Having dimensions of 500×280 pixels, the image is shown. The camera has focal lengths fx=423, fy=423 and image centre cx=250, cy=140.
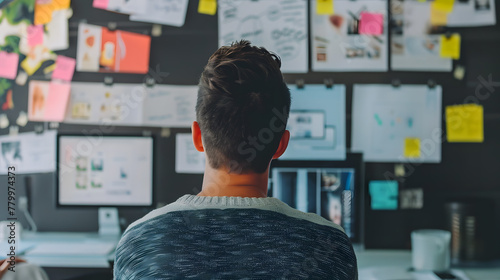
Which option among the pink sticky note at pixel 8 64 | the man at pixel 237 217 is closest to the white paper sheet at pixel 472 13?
the man at pixel 237 217

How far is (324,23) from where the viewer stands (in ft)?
6.34

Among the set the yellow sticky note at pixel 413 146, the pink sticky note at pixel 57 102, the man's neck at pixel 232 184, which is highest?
the pink sticky note at pixel 57 102

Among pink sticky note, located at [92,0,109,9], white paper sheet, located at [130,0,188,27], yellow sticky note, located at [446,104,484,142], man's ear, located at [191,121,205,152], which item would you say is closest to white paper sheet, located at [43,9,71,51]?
pink sticky note, located at [92,0,109,9]

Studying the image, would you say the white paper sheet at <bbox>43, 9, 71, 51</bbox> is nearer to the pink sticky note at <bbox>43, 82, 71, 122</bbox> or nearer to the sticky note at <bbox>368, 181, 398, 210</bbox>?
the pink sticky note at <bbox>43, 82, 71, 122</bbox>

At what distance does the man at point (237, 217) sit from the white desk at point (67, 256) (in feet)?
3.39

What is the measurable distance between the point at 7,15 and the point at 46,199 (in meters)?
0.91

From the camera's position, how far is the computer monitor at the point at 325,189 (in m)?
1.74

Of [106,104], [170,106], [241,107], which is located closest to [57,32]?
[106,104]

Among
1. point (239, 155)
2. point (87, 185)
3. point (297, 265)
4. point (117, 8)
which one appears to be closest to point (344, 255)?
point (297, 265)

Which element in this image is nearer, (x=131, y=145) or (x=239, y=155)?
(x=239, y=155)

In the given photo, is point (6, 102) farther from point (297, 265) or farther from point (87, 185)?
point (297, 265)

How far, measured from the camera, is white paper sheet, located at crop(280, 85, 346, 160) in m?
1.92

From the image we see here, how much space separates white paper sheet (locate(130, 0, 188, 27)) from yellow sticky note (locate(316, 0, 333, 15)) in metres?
0.62

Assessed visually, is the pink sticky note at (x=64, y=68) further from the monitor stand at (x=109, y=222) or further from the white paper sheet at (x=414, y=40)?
the white paper sheet at (x=414, y=40)
